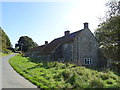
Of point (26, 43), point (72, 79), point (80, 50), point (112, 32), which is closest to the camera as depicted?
point (72, 79)

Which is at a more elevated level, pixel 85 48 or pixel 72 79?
pixel 85 48

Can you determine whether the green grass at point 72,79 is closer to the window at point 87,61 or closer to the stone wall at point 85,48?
the stone wall at point 85,48

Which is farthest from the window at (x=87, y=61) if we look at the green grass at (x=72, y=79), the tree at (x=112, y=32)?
the tree at (x=112, y=32)

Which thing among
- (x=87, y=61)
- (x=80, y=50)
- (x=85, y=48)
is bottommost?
(x=87, y=61)

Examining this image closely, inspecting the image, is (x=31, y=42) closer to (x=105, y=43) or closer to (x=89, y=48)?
(x=89, y=48)

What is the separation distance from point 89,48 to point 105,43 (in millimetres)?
19622

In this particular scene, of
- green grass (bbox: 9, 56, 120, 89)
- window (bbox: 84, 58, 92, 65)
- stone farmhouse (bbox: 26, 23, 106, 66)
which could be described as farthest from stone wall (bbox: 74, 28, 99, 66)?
green grass (bbox: 9, 56, 120, 89)

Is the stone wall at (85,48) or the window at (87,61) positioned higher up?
the stone wall at (85,48)

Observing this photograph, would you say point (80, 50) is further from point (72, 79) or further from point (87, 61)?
point (72, 79)

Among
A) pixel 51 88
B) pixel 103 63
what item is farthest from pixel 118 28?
pixel 103 63

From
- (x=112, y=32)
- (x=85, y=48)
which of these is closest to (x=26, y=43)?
(x=85, y=48)

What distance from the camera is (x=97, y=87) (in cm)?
1083

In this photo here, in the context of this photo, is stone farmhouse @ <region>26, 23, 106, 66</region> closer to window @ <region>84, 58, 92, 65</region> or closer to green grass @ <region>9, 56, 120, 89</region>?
window @ <region>84, 58, 92, 65</region>

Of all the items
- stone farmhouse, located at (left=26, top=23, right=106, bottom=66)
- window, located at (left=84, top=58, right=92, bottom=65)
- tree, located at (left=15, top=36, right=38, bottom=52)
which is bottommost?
window, located at (left=84, top=58, right=92, bottom=65)
